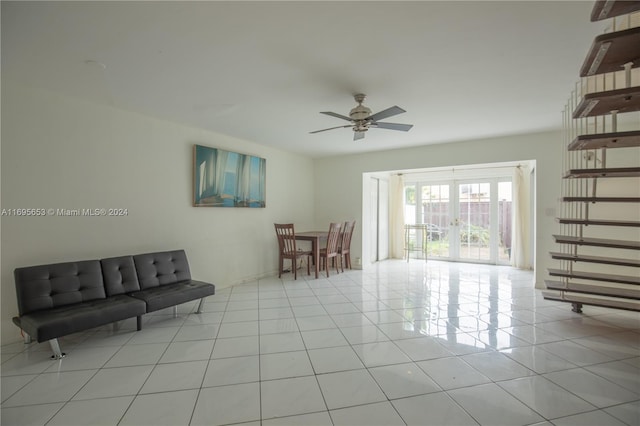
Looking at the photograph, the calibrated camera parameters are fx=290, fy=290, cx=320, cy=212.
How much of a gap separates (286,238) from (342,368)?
10.3ft

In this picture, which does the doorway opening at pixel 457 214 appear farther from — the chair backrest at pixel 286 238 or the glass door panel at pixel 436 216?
the chair backrest at pixel 286 238

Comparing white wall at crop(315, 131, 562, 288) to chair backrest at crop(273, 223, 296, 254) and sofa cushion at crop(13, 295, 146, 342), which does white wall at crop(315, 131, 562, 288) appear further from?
sofa cushion at crop(13, 295, 146, 342)

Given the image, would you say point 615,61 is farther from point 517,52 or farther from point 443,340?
point 443,340

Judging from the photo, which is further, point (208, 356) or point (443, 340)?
point (443, 340)

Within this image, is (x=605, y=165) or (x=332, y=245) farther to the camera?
(x=332, y=245)

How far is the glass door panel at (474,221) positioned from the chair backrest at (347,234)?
8.88ft

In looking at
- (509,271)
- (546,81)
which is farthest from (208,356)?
(509,271)

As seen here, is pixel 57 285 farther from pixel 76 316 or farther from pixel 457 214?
pixel 457 214

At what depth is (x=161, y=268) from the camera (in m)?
3.45

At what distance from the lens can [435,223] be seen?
7.04 m

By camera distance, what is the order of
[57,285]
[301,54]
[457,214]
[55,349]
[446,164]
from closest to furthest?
1. [301,54]
2. [55,349]
3. [57,285]
4. [446,164]
5. [457,214]

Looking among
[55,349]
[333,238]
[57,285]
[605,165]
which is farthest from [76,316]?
[605,165]

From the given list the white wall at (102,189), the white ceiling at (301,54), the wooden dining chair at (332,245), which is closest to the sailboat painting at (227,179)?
the white wall at (102,189)

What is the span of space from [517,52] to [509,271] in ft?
15.5
